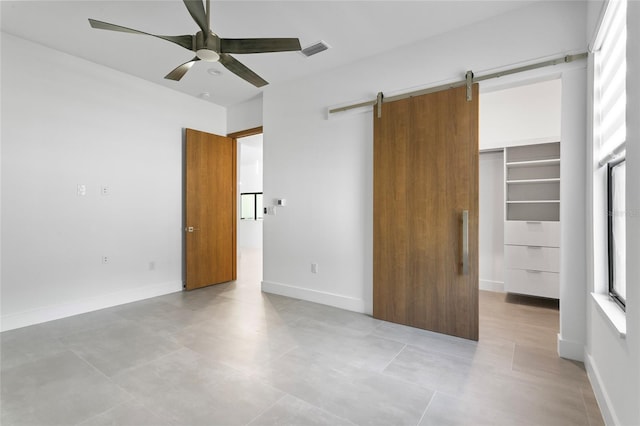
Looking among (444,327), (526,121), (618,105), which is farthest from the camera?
(526,121)

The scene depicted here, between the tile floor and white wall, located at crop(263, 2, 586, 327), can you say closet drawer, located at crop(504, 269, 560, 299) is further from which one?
white wall, located at crop(263, 2, 586, 327)

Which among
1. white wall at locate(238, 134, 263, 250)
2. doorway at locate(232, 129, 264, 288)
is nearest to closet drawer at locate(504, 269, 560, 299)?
doorway at locate(232, 129, 264, 288)

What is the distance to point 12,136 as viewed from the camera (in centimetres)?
308

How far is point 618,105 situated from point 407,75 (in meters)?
1.84

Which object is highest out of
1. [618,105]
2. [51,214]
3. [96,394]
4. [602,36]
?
[602,36]

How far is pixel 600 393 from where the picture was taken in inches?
71.8

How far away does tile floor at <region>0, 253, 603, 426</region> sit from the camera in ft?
5.79

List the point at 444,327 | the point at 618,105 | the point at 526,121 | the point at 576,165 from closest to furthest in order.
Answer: the point at 618,105 < the point at 576,165 < the point at 444,327 < the point at 526,121

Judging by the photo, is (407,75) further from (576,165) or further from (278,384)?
(278,384)

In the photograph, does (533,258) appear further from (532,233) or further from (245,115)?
(245,115)

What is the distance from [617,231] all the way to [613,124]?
638 mm

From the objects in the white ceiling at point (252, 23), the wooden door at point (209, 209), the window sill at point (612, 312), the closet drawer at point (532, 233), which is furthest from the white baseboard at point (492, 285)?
the wooden door at point (209, 209)

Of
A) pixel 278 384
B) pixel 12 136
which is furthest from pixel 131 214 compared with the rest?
pixel 278 384

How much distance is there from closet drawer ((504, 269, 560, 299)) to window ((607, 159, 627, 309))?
1895 mm
